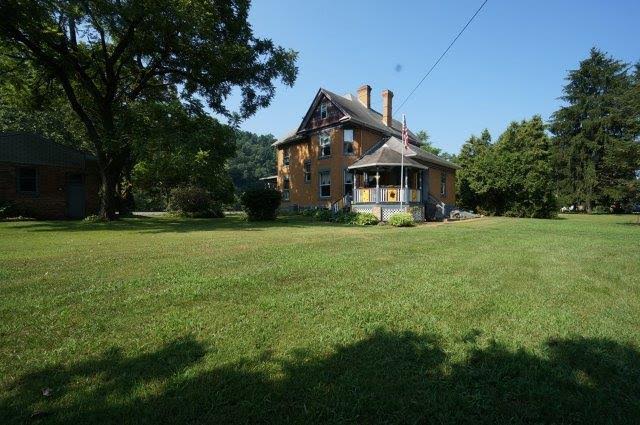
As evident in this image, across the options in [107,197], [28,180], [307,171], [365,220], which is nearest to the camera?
[107,197]

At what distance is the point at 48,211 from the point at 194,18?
46.7 ft

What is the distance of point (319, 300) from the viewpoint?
15.5 ft

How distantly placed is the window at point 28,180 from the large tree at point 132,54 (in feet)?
12.8

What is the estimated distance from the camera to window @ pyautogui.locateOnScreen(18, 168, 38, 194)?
2006cm

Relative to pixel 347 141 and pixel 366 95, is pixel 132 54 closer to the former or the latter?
pixel 347 141

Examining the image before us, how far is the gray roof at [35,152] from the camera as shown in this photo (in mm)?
19703

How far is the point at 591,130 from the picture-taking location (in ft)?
153

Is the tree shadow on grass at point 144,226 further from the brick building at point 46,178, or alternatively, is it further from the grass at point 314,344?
the grass at point 314,344

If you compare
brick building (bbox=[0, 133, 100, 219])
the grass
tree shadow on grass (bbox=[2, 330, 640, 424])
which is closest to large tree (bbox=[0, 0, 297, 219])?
brick building (bbox=[0, 133, 100, 219])

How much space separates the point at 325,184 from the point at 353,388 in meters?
26.1

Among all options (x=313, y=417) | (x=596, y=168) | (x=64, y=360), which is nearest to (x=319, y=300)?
(x=313, y=417)

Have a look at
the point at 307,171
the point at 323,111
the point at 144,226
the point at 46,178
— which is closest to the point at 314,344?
the point at 144,226

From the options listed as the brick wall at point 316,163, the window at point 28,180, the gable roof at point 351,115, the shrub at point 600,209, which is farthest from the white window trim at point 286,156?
the shrub at point 600,209

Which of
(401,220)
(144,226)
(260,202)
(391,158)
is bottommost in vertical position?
(144,226)
